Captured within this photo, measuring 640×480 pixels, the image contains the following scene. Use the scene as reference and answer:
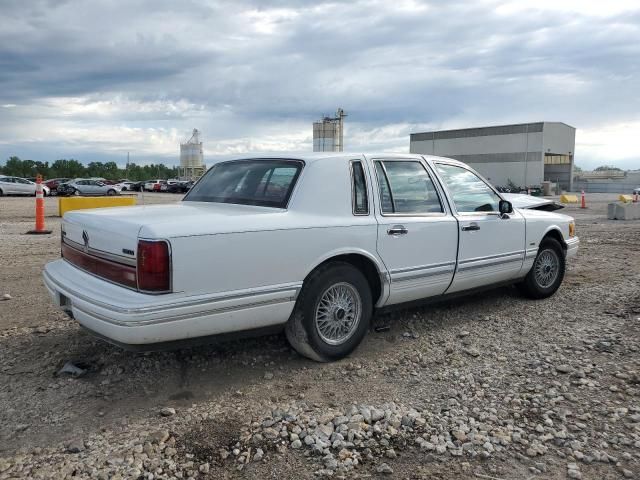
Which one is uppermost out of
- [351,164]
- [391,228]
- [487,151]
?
[487,151]

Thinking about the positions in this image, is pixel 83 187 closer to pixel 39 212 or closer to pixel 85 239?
pixel 39 212

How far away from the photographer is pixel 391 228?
166 inches

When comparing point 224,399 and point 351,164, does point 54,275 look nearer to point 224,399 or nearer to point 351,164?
point 224,399

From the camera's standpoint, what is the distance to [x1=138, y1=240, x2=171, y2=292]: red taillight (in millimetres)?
3092

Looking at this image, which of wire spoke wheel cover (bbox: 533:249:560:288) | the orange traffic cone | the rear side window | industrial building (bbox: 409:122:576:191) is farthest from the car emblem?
industrial building (bbox: 409:122:576:191)

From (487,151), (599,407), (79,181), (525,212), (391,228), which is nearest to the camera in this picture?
(599,407)

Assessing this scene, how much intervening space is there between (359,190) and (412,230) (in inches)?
22.5

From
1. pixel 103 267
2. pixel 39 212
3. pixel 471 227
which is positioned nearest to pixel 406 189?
pixel 471 227

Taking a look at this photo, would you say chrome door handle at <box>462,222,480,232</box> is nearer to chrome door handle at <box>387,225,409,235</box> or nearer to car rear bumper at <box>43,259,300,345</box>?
chrome door handle at <box>387,225,409,235</box>

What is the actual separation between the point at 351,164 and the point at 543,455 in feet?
8.00

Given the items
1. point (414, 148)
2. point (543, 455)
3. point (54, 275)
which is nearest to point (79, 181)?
point (54, 275)

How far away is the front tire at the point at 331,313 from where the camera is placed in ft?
12.4

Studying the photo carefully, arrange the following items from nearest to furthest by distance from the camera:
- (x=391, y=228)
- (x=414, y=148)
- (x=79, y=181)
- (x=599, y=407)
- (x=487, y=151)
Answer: (x=599, y=407) → (x=391, y=228) → (x=79, y=181) → (x=487, y=151) → (x=414, y=148)

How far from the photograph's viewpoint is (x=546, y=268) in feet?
19.7
